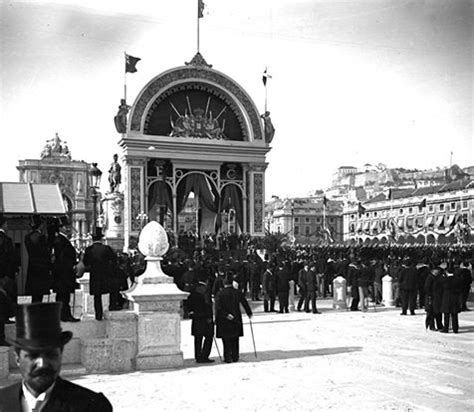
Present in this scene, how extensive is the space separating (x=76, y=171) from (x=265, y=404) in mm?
87301

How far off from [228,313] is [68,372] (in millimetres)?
3014

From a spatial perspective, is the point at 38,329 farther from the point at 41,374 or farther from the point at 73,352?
the point at 73,352

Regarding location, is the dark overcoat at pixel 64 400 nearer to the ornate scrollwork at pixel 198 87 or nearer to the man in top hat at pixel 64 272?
the man in top hat at pixel 64 272

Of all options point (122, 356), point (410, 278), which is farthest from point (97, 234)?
point (410, 278)

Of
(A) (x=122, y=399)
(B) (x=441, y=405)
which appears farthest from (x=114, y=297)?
(B) (x=441, y=405)

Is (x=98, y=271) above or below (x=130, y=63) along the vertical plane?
below

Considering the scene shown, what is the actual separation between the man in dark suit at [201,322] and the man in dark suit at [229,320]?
164 mm

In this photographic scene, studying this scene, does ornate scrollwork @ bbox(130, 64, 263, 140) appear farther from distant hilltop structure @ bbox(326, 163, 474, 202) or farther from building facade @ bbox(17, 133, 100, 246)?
distant hilltop structure @ bbox(326, 163, 474, 202)

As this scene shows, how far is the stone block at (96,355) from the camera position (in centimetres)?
943

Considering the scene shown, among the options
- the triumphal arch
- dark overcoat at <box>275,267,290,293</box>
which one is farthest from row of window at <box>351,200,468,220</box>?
dark overcoat at <box>275,267,290,293</box>

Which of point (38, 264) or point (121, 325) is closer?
point (38, 264)

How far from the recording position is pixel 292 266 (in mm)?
21516

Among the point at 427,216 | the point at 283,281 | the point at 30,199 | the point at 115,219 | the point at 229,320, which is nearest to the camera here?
the point at 229,320

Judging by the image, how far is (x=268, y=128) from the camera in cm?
3994
